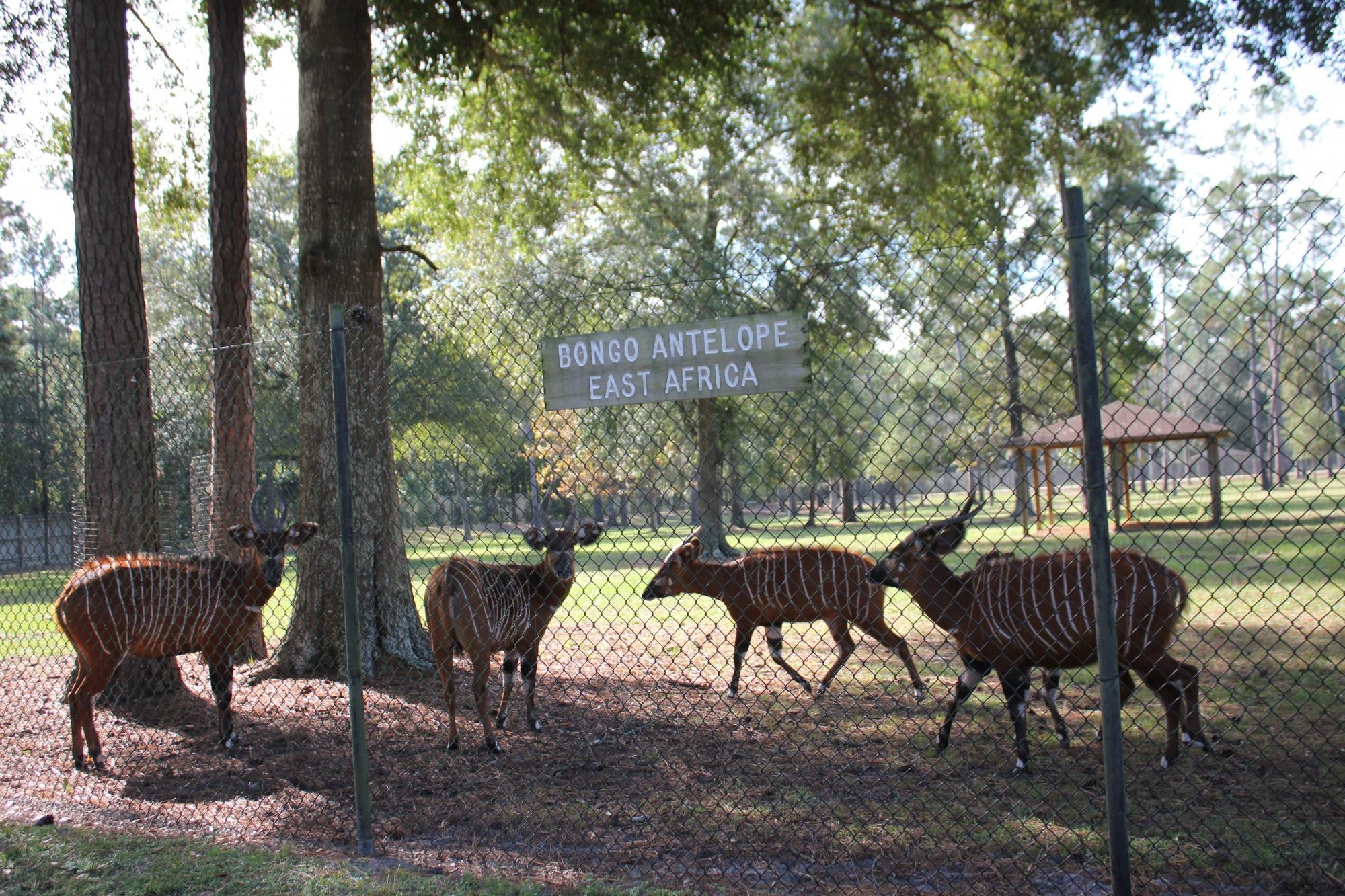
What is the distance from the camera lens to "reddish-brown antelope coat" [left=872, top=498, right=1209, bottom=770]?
5.71 metres

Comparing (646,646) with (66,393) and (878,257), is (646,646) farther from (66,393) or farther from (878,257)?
(878,257)

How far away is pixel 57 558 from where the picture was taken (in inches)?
668

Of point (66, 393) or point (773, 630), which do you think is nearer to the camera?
point (66, 393)

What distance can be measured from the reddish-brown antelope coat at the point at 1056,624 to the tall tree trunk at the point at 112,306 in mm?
5440

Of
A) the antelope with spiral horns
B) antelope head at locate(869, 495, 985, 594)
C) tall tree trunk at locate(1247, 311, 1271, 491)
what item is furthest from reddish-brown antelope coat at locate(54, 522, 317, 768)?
tall tree trunk at locate(1247, 311, 1271, 491)

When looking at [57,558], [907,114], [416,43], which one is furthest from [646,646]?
[57,558]

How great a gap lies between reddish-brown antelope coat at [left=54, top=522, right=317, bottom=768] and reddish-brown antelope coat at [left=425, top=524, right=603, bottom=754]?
3.29 ft

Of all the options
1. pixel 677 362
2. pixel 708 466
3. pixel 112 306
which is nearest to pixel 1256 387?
pixel 677 362

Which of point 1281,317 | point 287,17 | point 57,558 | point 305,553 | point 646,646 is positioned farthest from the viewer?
point 57,558

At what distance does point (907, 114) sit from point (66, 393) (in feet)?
33.2

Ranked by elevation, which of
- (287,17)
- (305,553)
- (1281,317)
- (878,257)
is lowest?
(305,553)

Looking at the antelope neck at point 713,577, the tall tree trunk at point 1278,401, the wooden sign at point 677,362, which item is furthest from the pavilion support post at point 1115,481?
the antelope neck at point 713,577

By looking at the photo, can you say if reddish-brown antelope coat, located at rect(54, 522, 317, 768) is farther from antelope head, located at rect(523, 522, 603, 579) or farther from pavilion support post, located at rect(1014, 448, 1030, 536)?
pavilion support post, located at rect(1014, 448, 1030, 536)

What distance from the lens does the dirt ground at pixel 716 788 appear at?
4414mm
